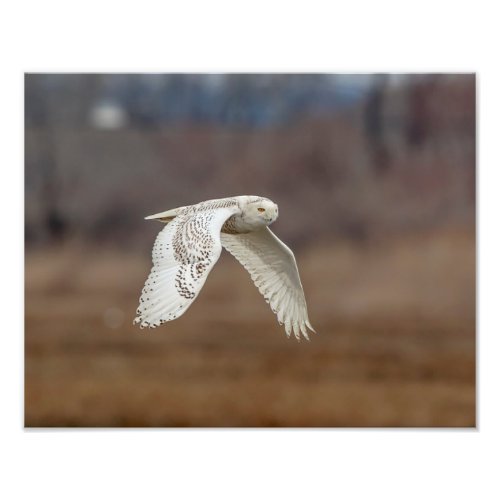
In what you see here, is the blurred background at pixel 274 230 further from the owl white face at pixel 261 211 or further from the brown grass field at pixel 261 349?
the owl white face at pixel 261 211

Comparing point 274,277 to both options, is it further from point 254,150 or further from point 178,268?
point 178,268

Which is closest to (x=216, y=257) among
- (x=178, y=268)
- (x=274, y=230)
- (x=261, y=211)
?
(x=178, y=268)

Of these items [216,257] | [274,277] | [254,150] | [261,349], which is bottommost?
[261,349]

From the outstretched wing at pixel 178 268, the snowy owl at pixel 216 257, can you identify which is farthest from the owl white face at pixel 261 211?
the outstretched wing at pixel 178 268

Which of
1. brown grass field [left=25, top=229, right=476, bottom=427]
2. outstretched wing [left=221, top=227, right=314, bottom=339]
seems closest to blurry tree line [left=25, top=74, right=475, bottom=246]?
brown grass field [left=25, top=229, right=476, bottom=427]

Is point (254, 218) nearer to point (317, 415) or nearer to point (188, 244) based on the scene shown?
point (188, 244)

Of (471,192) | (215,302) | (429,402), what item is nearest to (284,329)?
(215,302)

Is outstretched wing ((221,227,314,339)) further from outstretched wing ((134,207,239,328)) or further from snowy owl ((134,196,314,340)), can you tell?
outstretched wing ((134,207,239,328))
